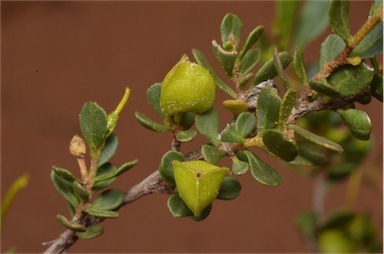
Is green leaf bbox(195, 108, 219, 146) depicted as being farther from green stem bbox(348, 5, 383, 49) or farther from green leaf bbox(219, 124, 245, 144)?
green stem bbox(348, 5, 383, 49)

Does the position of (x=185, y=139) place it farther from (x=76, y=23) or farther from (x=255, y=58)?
(x=76, y=23)

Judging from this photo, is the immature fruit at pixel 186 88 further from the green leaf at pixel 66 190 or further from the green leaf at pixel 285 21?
the green leaf at pixel 285 21

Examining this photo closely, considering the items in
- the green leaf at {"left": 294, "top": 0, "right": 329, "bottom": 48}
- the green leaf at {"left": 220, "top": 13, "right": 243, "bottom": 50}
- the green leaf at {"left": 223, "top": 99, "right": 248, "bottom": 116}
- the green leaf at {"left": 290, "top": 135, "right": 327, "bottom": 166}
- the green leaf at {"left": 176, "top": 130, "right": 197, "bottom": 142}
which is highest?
the green leaf at {"left": 220, "top": 13, "right": 243, "bottom": 50}

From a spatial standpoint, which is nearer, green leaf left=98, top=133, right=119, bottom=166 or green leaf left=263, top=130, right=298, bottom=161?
green leaf left=263, top=130, right=298, bottom=161

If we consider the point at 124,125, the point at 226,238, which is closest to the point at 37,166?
the point at 124,125

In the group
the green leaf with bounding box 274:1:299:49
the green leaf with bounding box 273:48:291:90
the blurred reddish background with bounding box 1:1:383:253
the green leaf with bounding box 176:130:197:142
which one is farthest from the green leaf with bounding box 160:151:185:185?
the blurred reddish background with bounding box 1:1:383:253

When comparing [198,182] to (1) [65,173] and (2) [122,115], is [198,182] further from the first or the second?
(2) [122,115]

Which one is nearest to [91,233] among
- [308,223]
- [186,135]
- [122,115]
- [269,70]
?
[186,135]
